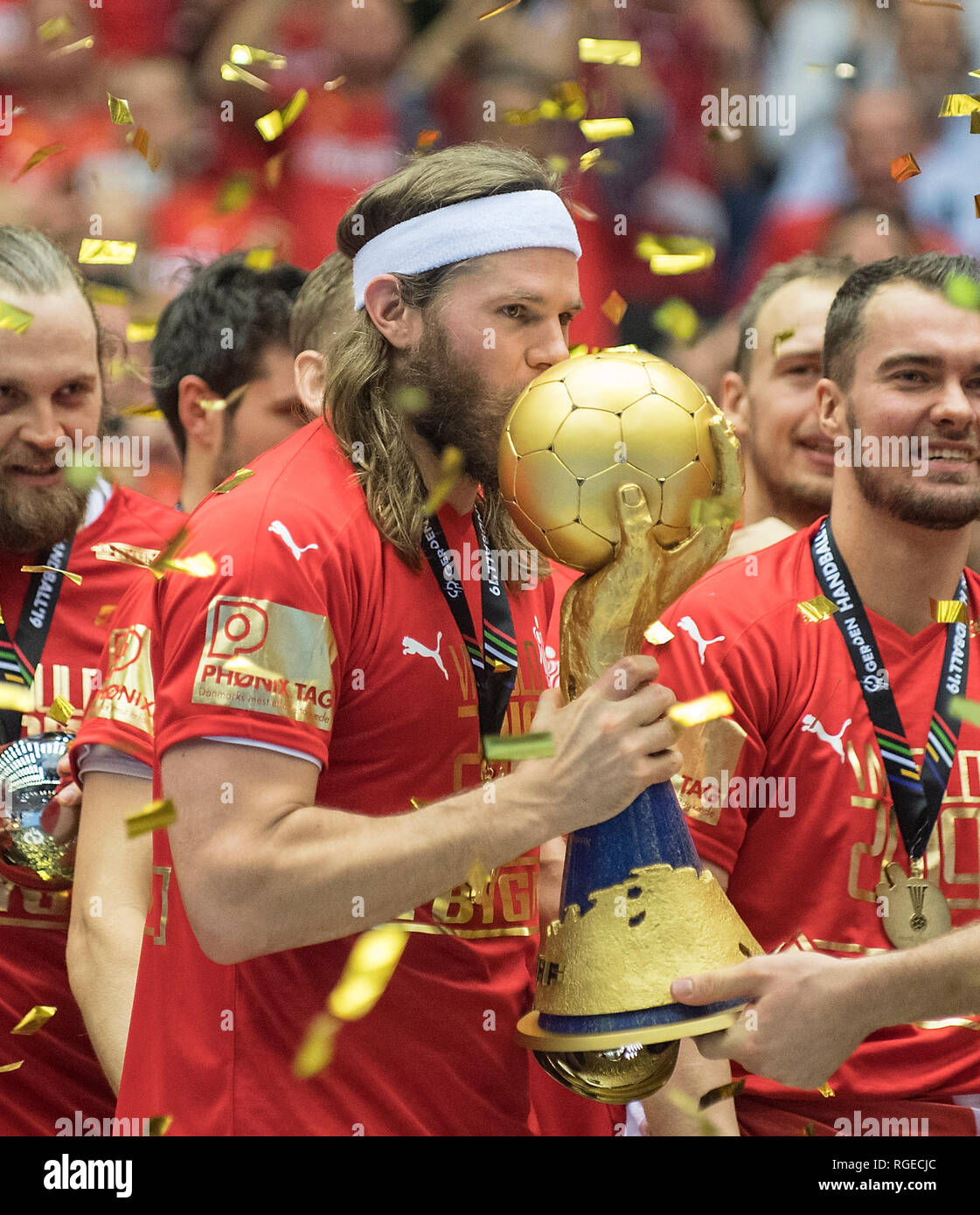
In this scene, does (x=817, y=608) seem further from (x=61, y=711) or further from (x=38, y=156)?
(x=38, y=156)

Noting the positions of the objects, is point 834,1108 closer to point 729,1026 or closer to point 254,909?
point 729,1026

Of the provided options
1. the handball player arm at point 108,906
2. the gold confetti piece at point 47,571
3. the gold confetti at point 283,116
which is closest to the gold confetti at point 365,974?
the handball player arm at point 108,906

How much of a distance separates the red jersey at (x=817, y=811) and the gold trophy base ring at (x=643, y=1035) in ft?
2.47

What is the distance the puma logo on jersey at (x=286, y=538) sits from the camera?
235 cm

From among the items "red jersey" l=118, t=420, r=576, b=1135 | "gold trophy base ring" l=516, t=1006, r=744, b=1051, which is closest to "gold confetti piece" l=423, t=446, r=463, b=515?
"red jersey" l=118, t=420, r=576, b=1135

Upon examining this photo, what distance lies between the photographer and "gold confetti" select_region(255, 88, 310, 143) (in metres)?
5.72

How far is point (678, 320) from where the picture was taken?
18.8 feet

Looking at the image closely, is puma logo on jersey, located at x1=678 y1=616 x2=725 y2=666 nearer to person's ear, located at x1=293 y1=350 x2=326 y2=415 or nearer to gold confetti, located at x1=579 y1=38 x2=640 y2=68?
person's ear, located at x1=293 y1=350 x2=326 y2=415

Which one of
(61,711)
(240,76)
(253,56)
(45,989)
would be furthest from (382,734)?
(240,76)

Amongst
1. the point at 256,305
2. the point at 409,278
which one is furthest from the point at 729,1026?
the point at 256,305

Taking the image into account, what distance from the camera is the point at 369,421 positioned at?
8.90ft

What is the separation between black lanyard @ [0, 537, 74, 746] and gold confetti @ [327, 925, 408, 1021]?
1024 millimetres

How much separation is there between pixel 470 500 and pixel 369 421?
0.74 feet

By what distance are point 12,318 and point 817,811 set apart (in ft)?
6.23
